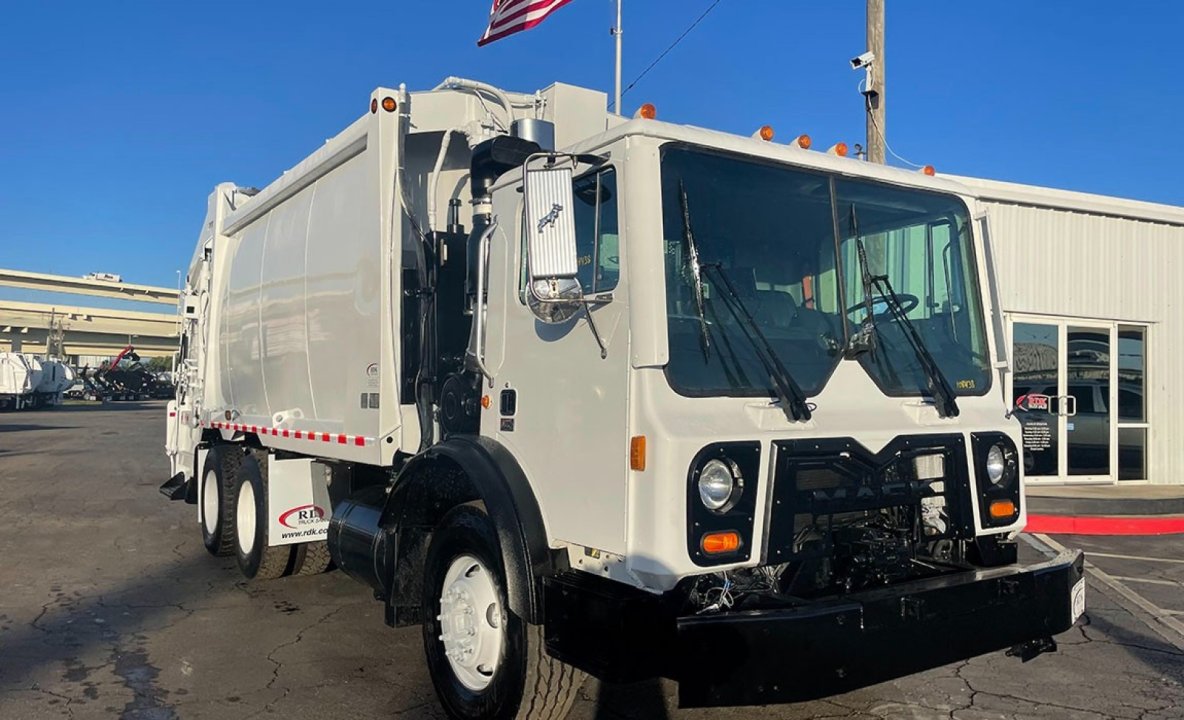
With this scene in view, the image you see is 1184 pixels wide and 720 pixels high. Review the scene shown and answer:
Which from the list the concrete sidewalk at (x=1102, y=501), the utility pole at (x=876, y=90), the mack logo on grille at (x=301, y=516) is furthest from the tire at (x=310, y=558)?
the concrete sidewalk at (x=1102, y=501)

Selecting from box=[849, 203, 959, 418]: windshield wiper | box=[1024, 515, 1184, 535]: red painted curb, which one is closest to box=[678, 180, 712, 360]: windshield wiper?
box=[849, 203, 959, 418]: windshield wiper

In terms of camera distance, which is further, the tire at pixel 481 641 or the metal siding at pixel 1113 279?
the metal siding at pixel 1113 279

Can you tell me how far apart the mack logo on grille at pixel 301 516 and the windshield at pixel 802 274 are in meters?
4.34

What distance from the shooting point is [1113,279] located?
12805 mm

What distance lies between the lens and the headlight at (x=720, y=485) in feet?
11.0

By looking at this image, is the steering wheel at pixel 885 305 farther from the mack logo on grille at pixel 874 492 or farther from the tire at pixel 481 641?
the tire at pixel 481 641

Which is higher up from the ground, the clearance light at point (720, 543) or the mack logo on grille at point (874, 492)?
the mack logo on grille at point (874, 492)

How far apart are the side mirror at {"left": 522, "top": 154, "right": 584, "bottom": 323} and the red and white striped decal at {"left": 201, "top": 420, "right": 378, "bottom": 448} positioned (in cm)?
208

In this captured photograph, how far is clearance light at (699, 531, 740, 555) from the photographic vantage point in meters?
3.32

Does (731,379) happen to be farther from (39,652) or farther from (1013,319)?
(1013,319)

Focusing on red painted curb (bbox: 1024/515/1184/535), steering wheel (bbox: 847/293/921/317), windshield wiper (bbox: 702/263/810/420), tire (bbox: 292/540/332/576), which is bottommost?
red painted curb (bbox: 1024/515/1184/535)

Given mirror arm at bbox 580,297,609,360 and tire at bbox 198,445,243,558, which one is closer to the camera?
mirror arm at bbox 580,297,609,360

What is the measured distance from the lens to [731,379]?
3.65 m

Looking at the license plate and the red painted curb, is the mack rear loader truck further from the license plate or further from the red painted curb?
the red painted curb
